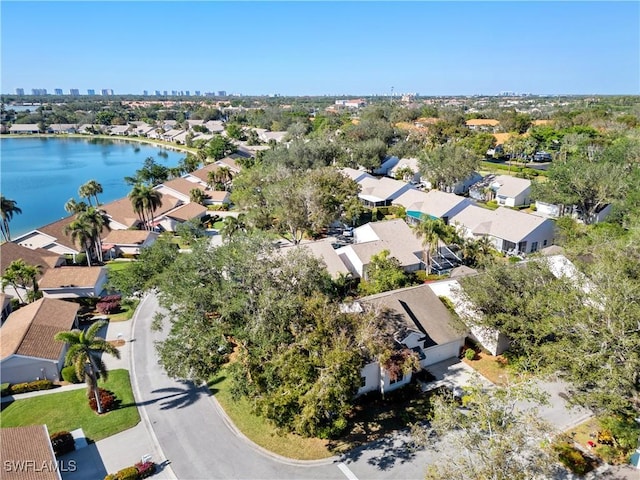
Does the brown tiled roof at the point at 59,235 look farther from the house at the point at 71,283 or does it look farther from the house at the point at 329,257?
the house at the point at 329,257

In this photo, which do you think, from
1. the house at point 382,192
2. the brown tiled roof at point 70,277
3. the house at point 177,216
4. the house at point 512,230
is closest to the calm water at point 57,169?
the house at point 177,216

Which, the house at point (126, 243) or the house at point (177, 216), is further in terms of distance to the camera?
the house at point (177, 216)

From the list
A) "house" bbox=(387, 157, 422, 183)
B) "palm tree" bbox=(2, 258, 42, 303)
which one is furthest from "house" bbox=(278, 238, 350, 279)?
"house" bbox=(387, 157, 422, 183)

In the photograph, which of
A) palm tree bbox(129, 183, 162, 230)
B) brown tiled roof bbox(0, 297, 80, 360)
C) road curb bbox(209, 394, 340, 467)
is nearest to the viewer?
road curb bbox(209, 394, 340, 467)

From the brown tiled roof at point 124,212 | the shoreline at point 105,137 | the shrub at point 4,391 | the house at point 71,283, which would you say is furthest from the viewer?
the shoreline at point 105,137

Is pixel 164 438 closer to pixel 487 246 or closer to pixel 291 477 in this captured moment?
pixel 291 477

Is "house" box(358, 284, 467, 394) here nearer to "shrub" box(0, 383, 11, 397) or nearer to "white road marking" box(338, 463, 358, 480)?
"white road marking" box(338, 463, 358, 480)

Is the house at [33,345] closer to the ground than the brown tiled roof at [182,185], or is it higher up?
closer to the ground
